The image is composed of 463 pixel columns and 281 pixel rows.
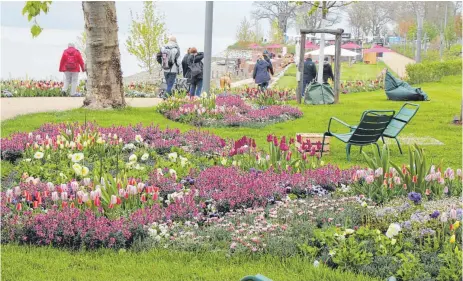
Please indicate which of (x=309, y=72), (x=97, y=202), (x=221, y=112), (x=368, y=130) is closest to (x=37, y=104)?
(x=221, y=112)

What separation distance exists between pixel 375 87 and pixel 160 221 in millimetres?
25414

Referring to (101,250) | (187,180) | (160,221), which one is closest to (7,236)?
(101,250)

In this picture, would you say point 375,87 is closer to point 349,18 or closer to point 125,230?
point 125,230

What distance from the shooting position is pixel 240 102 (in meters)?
17.9

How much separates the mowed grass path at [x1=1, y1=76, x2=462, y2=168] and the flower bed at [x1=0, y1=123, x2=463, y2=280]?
2836 millimetres

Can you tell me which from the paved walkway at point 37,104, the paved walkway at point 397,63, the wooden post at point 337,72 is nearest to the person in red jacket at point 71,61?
the paved walkway at point 37,104

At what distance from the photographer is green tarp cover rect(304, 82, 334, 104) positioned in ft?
68.4

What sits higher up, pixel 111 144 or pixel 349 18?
pixel 349 18

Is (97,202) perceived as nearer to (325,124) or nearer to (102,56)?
(325,124)

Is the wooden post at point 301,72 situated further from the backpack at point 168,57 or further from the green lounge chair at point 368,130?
the green lounge chair at point 368,130

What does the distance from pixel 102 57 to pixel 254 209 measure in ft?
34.1

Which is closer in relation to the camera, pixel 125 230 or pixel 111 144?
pixel 125 230

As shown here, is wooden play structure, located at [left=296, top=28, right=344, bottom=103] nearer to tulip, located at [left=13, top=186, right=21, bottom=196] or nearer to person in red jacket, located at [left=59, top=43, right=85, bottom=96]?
person in red jacket, located at [left=59, top=43, right=85, bottom=96]

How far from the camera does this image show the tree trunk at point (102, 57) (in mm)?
16375
